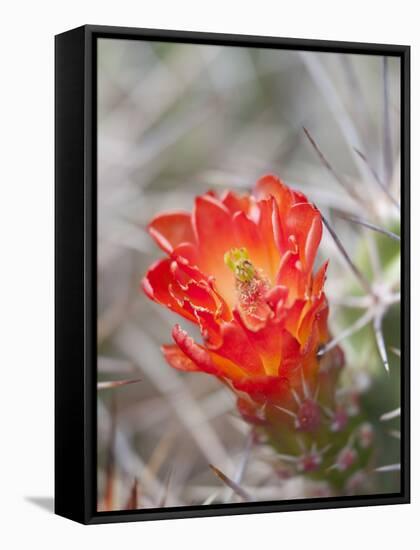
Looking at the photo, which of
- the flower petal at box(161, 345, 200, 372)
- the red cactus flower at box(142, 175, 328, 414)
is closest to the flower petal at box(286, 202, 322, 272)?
the red cactus flower at box(142, 175, 328, 414)

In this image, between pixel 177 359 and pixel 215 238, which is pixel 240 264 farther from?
pixel 177 359

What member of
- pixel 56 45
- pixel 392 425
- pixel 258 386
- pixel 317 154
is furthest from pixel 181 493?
pixel 56 45

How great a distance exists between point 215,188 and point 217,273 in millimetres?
230

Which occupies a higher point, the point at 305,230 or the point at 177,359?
the point at 305,230

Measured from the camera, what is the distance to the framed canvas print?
373 centimetres

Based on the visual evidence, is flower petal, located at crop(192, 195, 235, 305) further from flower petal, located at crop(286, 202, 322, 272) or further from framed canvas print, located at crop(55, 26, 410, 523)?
flower petal, located at crop(286, 202, 322, 272)

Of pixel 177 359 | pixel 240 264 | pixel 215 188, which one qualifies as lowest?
pixel 177 359

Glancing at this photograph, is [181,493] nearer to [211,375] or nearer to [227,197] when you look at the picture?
[211,375]

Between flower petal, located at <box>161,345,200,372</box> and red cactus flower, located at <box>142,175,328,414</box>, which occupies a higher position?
red cactus flower, located at <box>142,175,328,414</box>

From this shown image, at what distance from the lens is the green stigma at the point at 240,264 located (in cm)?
380

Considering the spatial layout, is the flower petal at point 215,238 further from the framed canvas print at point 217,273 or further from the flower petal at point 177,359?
the flower petal at point 177,359

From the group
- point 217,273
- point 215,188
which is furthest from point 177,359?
point 215,188

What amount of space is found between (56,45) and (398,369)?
131cm

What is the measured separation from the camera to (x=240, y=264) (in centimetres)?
382
